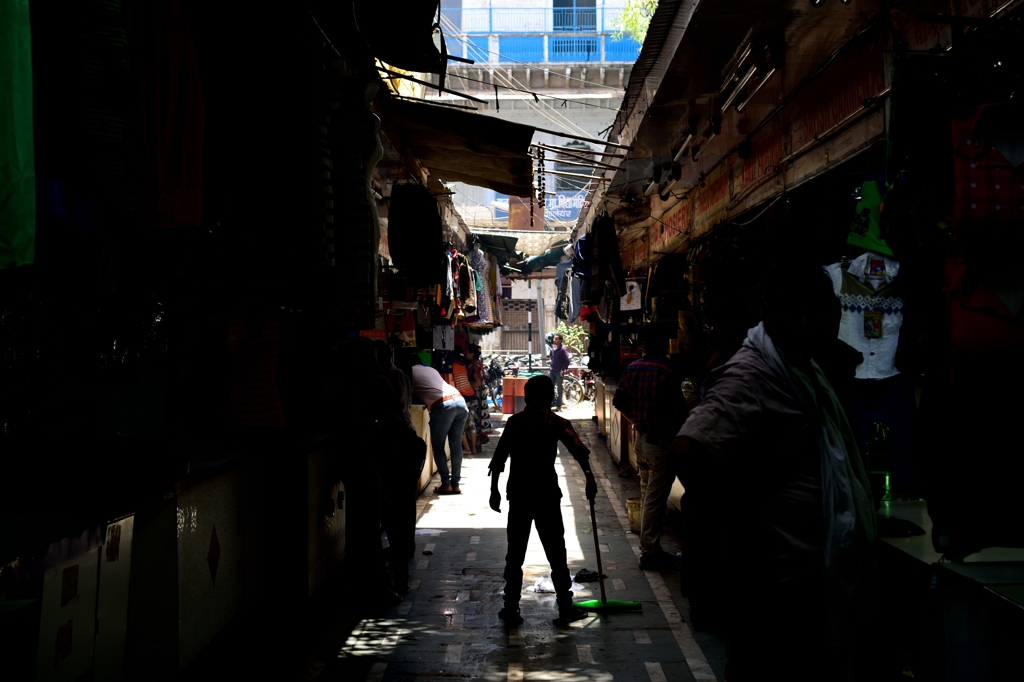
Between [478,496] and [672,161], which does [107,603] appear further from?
[478,496]

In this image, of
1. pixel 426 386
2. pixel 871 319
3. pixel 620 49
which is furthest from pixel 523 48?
pixel 871 319

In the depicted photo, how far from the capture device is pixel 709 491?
2.86 m

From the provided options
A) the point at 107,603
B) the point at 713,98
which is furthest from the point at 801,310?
the point at 713,98

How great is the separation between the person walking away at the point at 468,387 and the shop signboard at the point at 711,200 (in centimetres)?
614

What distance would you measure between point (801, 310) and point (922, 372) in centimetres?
177

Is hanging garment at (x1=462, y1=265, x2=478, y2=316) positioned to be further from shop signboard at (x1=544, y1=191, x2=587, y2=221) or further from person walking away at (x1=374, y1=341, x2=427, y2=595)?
shop signboard at (x1=544, y1=191, x2=587, y2=221)

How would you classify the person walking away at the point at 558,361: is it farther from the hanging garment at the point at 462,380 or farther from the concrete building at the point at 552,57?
the hanging garment at the point at 462,380

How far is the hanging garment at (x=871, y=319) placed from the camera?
4.49 metres

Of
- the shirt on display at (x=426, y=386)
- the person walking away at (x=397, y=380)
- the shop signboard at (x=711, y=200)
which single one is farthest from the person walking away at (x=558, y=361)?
the person walking away at (x=397, y=380)

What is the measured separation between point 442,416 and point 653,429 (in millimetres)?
3990

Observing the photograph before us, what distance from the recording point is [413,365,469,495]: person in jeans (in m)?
9.88

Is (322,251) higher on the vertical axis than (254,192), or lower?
lower

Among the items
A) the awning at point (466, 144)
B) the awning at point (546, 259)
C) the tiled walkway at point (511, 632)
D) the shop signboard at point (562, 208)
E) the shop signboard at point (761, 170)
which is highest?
the shop signboard at point (562, 208)

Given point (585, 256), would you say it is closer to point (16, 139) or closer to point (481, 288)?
point (481, 288)
